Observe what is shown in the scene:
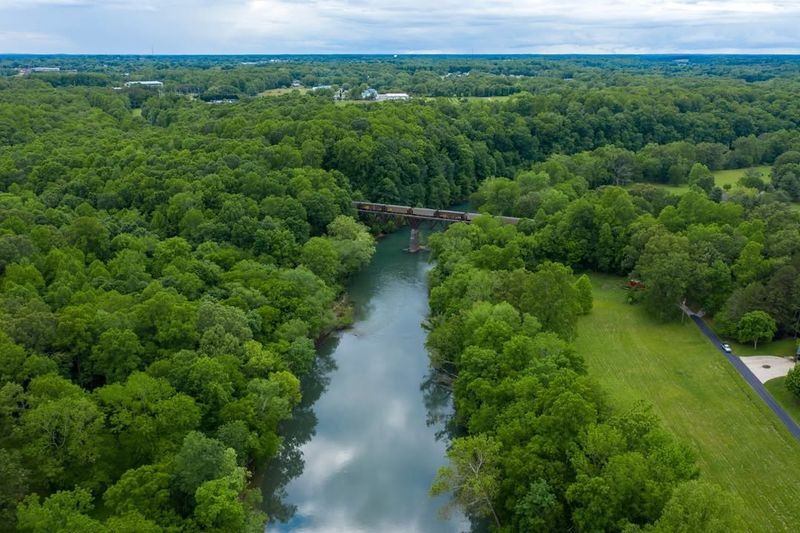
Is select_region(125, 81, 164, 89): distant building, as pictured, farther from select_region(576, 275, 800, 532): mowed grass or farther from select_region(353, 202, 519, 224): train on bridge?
select_region(576, 275, 800, 532): mowed grass

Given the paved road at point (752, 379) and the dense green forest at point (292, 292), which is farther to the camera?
the paved road at point (752, 379)

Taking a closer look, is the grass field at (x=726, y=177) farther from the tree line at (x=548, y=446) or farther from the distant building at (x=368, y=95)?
the distant building at (x=368, y=95)

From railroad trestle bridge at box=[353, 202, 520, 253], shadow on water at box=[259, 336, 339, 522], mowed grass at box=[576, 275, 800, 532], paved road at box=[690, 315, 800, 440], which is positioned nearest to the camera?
mowed grass at box=[576, 275, 800, 532]

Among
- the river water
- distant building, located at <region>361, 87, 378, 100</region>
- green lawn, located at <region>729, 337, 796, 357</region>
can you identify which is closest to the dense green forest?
green lawn, located at <region>729, 337, 796, 357</region>

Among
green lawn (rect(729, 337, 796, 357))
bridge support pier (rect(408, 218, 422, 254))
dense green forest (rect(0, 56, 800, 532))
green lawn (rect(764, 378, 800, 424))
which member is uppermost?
dense green forest (rect(0, 56, 800, 532))

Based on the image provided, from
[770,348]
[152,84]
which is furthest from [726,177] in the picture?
[152,84]

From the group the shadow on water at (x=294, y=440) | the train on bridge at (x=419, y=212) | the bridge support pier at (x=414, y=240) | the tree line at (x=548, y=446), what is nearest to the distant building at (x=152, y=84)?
the train on bridge at (x=419, y=212)
